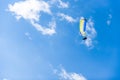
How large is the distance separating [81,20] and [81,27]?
1.45 m

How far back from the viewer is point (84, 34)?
2073 inches

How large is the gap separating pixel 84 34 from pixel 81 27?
2750 mm

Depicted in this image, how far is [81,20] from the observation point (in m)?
55.8

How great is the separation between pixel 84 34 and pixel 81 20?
4.04 m

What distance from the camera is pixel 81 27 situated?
55.1 meters

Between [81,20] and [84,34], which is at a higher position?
[81,20]
